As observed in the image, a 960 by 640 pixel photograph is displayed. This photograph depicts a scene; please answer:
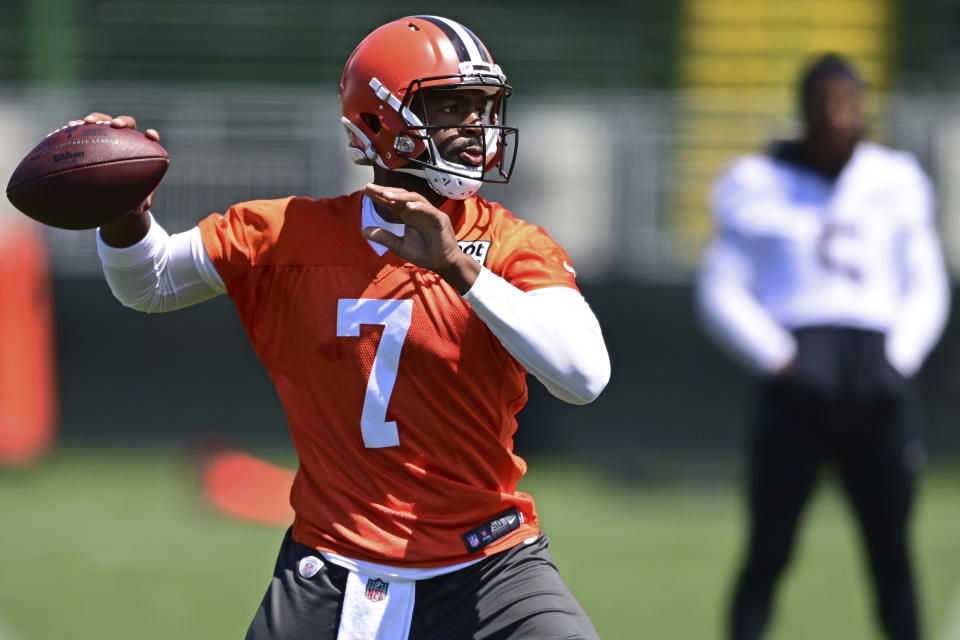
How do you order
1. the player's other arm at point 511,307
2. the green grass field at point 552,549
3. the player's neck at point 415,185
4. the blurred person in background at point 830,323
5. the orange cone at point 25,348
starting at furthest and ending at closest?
the orange cone at point 25,348 → the green grass field at point 552,549 → the blurred person in background at point 830,323 → the player's neck at point 415,185 → the player's other arm at point 511,307

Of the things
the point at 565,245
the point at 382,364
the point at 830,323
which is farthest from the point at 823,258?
the point at 565,245

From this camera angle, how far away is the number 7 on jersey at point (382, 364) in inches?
121

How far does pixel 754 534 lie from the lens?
4.95m

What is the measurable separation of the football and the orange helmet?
464 millimetres

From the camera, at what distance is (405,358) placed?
3.08m

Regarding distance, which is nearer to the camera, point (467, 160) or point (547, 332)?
point (547, 332)

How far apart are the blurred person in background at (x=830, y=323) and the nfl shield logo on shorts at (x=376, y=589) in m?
2.20

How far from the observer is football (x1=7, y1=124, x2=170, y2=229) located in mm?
3137

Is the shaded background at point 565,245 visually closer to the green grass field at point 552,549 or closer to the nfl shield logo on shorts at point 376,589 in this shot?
the green grass field at point 552,549

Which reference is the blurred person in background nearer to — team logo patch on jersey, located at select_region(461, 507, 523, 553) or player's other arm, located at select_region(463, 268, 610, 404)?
team logo patch on jersey, located at select_region(461, 507, 523, 553)

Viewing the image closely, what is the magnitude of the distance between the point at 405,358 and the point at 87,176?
2.56 feet

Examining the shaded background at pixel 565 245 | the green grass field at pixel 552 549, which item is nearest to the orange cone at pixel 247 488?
the green grass field at pixel 552 549

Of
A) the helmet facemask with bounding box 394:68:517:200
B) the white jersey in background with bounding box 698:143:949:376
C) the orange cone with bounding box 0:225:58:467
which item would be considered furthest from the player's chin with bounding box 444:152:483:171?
the orange cone with bounding box 0:225:58:467

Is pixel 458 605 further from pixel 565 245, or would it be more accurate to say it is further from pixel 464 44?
pixel 565 245
